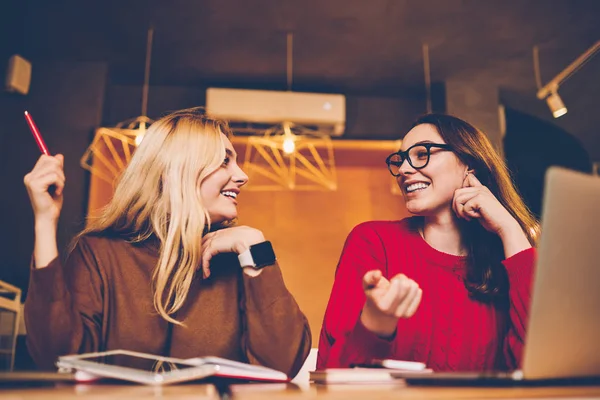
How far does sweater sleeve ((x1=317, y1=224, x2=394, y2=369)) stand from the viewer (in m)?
1.10

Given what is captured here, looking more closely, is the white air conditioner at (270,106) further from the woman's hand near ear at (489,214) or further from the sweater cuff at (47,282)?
the sweater cuff at (47,282)

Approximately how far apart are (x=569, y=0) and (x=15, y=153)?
3975 millimetres

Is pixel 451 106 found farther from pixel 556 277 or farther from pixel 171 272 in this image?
pixel 556 277

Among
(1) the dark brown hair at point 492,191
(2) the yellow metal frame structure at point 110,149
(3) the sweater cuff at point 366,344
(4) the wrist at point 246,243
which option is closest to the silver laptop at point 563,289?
(3) the sweater cuff at point 366,344

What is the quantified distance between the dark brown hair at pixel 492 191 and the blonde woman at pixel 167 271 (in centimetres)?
57

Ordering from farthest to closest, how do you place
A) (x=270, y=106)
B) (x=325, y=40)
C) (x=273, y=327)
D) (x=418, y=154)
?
(x=270, y=106) → (x=325, y=40) → (x=418, y=154) → (x=273, y=327)

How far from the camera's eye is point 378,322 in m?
1.06

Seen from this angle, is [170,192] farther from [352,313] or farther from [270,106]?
[270,106]

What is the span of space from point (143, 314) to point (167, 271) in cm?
12

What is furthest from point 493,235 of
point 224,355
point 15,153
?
point 15,153

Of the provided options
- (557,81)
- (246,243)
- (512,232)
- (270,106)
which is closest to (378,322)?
(246,243)

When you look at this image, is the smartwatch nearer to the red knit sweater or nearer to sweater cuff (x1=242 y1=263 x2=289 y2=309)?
sweater cuff (x1=242 y1=263 x2=289 y2=309)

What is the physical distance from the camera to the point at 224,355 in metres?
1.26

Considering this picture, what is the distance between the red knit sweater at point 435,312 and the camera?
1.27 m
